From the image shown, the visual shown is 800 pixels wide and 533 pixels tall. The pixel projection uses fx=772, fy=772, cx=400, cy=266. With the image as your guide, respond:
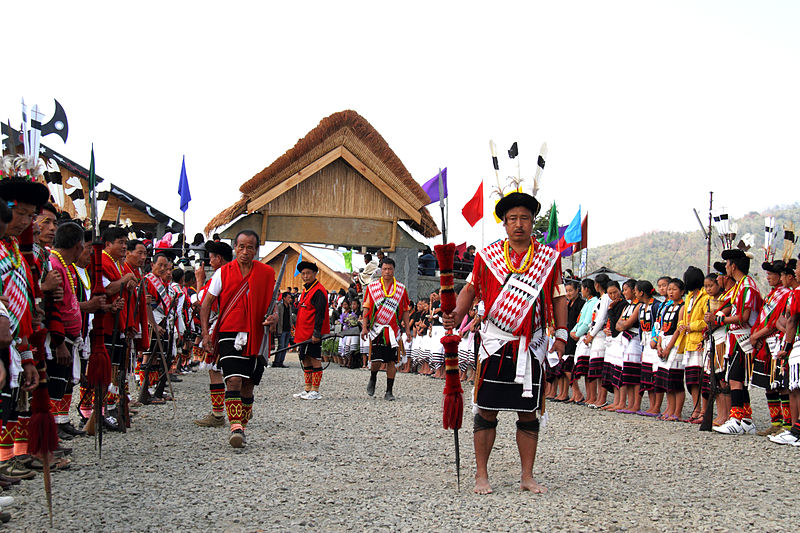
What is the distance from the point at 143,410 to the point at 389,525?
598cm

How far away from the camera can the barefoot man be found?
210 inches

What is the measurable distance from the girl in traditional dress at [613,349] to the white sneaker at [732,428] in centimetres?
211

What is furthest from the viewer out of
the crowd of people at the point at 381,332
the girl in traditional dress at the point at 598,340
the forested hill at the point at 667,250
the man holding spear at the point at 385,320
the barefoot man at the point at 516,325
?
the forested hill at the point at 667,250

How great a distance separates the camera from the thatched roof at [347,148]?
54.2ft

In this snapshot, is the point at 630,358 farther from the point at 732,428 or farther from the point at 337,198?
the point at 337,198

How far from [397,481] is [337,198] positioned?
1221 cm

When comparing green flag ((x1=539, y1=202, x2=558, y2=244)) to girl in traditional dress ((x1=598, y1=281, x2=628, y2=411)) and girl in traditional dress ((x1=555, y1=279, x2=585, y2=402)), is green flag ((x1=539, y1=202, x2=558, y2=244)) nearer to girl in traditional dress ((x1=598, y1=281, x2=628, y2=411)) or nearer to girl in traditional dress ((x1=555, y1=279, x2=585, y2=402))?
girl in traditional dress ((x1=555, y1=279, x2=585, y2=402))

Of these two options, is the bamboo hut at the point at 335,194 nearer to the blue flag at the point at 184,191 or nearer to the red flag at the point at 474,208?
the blue flag at the point at 184,191

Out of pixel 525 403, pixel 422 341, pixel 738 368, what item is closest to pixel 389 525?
pixel 525 403

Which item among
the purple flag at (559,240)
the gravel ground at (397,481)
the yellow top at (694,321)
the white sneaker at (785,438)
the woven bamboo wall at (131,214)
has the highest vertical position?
the woven bamboo wall at (131,214)

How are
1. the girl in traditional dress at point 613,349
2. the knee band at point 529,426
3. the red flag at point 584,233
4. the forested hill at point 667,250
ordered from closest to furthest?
the knee band at point 529,426
the girl in traditional dress at point 613,349
the red flag at point 584,233
the forested hill at point 667,250

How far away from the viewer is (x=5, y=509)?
4605 mm

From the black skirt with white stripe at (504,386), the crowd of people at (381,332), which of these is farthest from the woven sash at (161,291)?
the black skirt with white stripe at (504,386)

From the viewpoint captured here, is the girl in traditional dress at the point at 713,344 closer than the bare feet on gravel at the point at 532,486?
No
